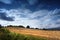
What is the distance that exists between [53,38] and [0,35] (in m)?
5.04

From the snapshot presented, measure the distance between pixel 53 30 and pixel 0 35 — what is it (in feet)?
26.9

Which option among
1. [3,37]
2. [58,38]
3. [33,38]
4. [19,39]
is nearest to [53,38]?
[58,38]

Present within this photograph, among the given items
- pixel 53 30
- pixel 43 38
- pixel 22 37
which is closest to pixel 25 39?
pixel 22 37

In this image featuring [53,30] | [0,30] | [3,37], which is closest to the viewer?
[3,37]

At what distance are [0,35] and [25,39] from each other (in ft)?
7.86

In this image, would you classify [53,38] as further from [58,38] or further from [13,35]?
[13,35]

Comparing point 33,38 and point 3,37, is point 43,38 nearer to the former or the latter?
point 33,38

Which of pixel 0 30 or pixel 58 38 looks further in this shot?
pixel 0 30

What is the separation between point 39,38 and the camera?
21031mm

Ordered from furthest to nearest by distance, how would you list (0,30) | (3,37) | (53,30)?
(53,30)
(0,30)
(3,37)

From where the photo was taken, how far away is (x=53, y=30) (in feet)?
88.8

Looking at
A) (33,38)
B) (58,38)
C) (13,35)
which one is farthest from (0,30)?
(58,38)

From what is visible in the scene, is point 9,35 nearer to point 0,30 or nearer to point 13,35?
point 13,35

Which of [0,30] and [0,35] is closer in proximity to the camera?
[0,35]
